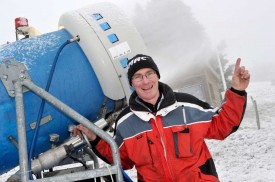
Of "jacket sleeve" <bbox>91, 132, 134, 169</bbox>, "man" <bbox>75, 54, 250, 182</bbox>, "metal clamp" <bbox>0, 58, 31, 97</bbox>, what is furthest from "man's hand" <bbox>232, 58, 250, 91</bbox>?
"metal clamp" <bbox>0, 58, 31, 97</bbox>

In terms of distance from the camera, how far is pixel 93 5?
311 cm

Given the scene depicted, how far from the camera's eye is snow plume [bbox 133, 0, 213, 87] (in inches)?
288

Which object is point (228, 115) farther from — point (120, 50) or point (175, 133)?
point (120, 50)

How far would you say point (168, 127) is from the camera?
104 inches

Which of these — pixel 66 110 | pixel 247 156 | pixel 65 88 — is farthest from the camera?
pixel 247 156

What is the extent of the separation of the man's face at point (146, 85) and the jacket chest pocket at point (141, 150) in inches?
13.0

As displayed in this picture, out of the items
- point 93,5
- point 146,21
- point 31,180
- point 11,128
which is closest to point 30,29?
point 93,5

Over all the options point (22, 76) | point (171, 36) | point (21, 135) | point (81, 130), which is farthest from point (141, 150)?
point (171, 36)

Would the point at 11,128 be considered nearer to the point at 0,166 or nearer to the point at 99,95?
the point at 0,166

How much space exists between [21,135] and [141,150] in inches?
39.2

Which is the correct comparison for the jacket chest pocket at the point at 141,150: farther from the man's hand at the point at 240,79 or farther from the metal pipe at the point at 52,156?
the man's hand at the point at 240,79

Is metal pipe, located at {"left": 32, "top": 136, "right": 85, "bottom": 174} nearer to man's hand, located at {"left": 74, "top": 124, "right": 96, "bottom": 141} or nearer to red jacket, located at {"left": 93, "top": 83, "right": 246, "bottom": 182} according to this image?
man's hand, located at {"left": 74, "top": 124, "right": 96, "bottom": 141}

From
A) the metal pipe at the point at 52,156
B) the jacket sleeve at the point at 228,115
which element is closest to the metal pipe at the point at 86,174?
the metal pipe at the point at 52,156

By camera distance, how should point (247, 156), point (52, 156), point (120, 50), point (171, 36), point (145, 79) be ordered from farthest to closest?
point (171, 36)
point (247, 156)
point (120, 50)
point (145, 79)
point (52, 156)
